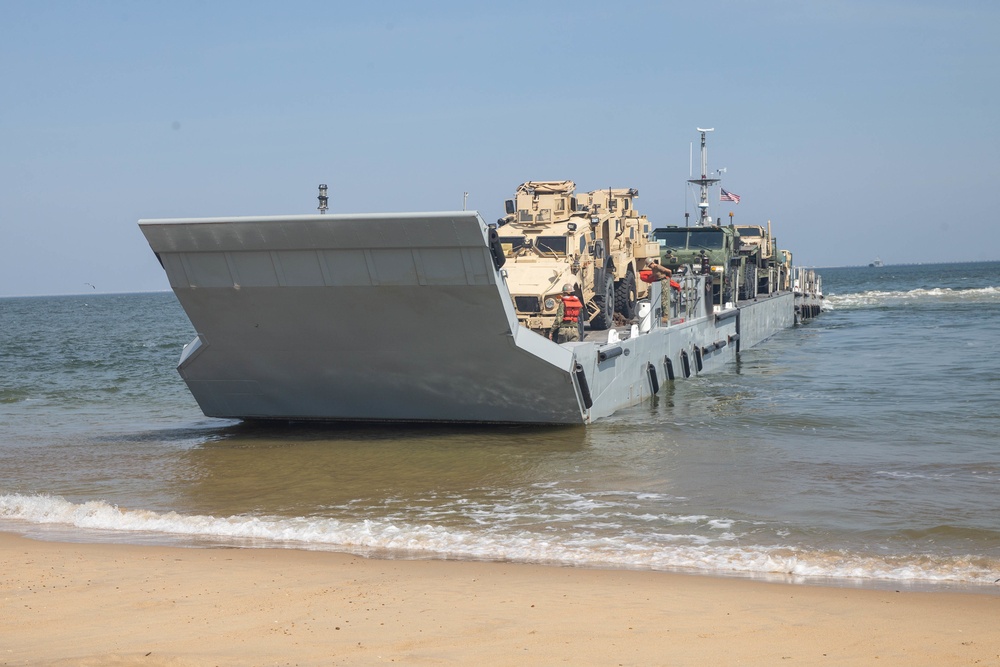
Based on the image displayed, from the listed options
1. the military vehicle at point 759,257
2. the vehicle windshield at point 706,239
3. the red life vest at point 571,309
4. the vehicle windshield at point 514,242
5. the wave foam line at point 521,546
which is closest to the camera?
the wave foam line at point 521,546

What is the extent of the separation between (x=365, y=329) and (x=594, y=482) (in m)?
2.91

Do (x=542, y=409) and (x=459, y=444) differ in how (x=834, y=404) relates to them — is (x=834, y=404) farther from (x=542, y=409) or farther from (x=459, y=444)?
(x=459, y=444)

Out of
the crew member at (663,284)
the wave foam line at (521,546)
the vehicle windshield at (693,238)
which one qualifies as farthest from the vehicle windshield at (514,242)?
the vehicle windshield at (693,238)

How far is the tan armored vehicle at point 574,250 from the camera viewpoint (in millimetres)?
12477

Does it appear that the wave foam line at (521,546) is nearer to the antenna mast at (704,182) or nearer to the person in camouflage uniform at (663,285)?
the person in camouflage uniform at (663,285)

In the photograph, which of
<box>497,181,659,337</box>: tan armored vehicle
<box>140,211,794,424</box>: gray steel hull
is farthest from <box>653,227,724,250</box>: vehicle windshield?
<box>140,211,794,424</box>: gray steel hull

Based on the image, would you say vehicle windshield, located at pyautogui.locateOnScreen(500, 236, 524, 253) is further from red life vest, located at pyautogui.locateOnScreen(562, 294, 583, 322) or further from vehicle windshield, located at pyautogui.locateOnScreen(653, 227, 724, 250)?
vehicle windshield, located at pyautogui.locateOnScreen(653, 227, 724, 250)

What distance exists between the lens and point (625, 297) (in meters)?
15.8

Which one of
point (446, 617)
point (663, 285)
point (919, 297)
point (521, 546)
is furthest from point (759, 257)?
point (919, 297)

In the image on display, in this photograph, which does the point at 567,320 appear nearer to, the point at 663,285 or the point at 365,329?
the point at 365,329

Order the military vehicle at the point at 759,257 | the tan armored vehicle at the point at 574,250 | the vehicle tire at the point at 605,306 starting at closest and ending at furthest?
the tan armored vehicle at the point at 574,250 → the vehicle tire at the point at 605,306 → the military vehicle at the point at 759,257

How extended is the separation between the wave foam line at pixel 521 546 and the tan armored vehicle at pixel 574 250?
213 inches

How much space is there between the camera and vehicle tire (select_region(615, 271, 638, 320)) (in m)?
15.8

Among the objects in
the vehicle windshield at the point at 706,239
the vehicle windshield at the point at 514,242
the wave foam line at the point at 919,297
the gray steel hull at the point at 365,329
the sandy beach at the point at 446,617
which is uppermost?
the vehicle windshield at the point at 706,239
